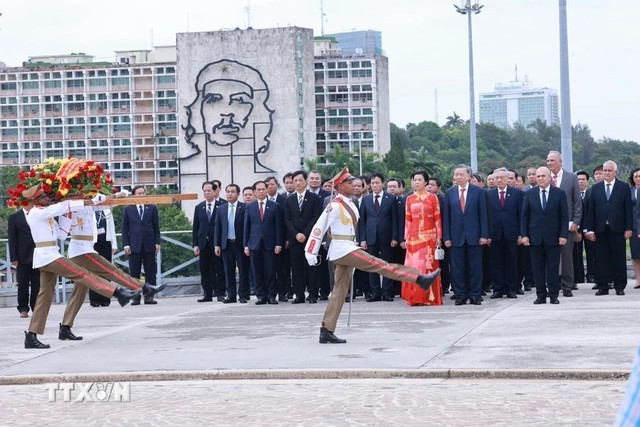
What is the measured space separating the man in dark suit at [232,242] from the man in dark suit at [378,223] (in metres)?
2.05

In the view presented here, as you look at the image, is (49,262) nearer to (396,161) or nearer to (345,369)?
(345,369)

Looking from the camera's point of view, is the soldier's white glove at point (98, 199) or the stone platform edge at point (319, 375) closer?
the stone platform edge at point (319, 375)

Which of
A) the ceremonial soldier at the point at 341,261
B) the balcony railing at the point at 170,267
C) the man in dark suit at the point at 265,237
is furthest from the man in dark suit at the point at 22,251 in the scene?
the ceremonial soldier at the point at 341,261

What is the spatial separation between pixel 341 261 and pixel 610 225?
23.5 ft

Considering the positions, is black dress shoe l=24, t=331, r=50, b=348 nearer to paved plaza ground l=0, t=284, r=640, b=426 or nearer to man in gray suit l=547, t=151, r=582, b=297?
paved plaza ground l=0, t=284, r=640, b=426

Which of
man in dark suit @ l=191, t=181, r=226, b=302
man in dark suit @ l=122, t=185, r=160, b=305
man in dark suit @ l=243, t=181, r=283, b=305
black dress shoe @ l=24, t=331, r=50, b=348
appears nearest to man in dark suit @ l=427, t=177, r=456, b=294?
man in dark suit @ l=243, t=181, r=283, b=305

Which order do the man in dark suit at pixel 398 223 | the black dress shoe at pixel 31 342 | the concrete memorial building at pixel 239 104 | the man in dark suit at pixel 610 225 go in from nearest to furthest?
the black dress shoe at pixel 31 342 < the man in dark suit at pixel 610 225 < the man in dark suit at pixel 398 223 < the concrete memorial building at pixel 239 104

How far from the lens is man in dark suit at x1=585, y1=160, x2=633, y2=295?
1908 centimetres

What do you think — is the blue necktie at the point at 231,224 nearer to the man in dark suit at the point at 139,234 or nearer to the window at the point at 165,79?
the man in dark suit at the point at 139,234

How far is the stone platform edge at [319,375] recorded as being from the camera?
1054cm

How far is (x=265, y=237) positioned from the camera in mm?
20016

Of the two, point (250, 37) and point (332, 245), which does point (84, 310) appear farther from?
point (250, 37)

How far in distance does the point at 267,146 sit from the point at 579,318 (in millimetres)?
105779

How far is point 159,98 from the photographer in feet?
594
